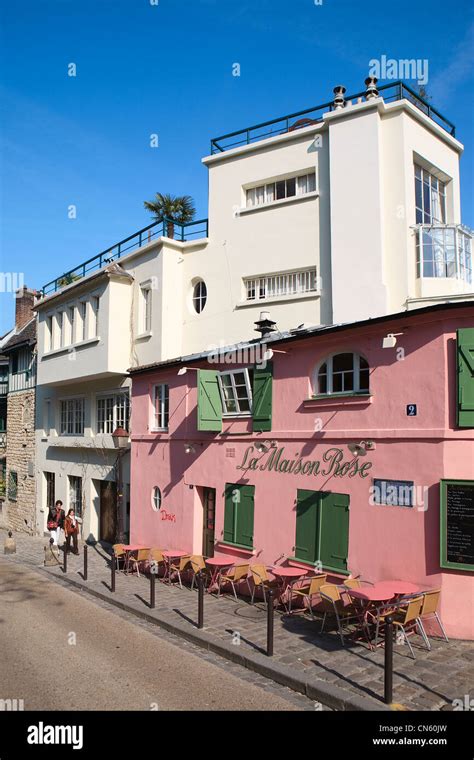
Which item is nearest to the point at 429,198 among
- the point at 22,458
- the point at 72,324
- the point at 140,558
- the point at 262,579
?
the point at 262,579

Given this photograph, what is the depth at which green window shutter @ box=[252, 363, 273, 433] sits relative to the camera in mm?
12031

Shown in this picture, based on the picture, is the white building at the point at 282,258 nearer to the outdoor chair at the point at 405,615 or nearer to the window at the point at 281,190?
the window at the point at 281,190

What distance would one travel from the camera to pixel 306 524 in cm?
1091

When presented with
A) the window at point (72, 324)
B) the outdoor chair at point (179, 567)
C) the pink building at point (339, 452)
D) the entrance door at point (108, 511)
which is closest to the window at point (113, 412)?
the entrance door at point (108, 511)

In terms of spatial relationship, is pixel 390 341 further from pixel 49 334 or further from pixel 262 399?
pixel 49 334

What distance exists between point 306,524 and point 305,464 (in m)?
1.11

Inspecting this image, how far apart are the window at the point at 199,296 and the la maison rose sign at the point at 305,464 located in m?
7.62

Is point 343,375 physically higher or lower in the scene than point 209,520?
higher

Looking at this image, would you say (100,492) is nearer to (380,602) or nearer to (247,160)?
(247,160)

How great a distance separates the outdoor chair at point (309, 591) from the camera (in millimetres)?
9914

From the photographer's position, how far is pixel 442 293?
14.4m

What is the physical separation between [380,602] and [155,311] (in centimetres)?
1285
